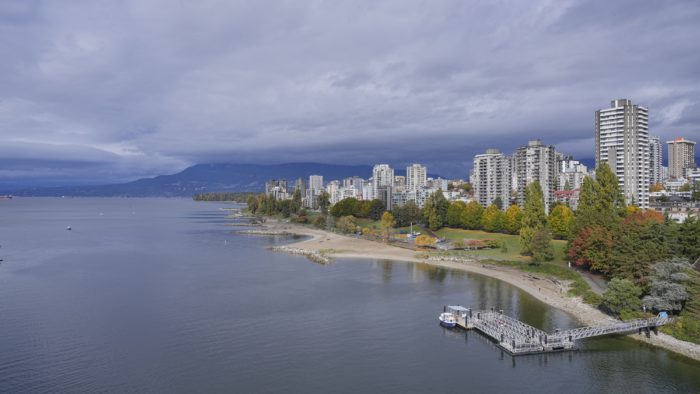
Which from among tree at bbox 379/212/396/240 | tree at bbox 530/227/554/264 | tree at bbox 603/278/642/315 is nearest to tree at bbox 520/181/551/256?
tree at bbox 530/227/554/264

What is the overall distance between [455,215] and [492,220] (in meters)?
8.90

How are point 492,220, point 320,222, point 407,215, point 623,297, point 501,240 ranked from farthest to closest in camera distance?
point 320,222, point 407,215, point 492,220, point 501,240, point 623,297

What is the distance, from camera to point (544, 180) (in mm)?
91375

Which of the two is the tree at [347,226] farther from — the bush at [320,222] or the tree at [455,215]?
the tree at [455,215]

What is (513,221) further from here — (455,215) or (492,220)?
(455,215)

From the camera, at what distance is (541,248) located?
2119 inches

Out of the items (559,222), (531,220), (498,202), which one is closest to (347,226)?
(498,202)

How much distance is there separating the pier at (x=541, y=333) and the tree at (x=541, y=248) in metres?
21.6

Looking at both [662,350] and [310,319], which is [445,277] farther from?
[662,350]

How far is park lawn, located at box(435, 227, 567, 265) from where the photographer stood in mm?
58250

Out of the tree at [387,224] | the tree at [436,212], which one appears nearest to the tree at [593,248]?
the tree at [436,212]

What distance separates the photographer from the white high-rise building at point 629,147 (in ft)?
277

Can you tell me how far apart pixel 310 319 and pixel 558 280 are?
82.8ft

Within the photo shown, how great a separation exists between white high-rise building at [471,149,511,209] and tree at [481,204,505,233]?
24483mm
